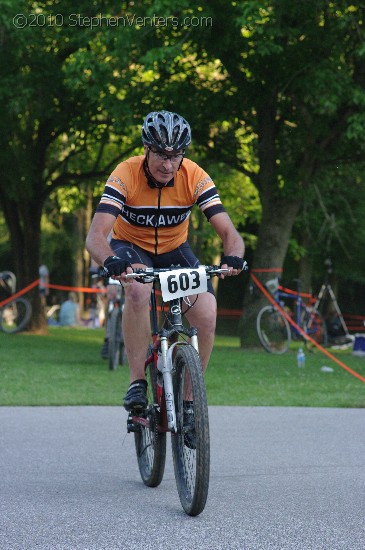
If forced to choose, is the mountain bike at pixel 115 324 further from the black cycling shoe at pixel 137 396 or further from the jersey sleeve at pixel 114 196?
the jersey sleeve at pixel 114 196

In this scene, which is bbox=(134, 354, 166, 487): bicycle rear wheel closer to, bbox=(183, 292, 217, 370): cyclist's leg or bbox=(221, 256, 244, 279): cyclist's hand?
bbox=(183, 292, 217, 370): cyclist's leg

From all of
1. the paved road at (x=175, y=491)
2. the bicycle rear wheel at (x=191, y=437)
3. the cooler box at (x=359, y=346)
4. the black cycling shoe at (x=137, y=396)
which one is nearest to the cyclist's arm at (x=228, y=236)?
the bicycle rear wheel at (x=191, y=437)

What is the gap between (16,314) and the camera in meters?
28.1

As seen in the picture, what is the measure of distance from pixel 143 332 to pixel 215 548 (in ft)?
6.62

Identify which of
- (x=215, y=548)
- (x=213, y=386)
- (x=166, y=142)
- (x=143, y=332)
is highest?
(x=166, y=142)

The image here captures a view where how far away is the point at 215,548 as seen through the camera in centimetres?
506

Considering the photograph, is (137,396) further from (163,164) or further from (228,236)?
(163,164)

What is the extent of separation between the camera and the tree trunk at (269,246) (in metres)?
22.8

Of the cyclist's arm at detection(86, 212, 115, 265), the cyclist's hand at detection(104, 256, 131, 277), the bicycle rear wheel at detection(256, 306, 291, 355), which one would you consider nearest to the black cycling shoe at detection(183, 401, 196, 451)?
the cyclist's hand at detection(104, 256, 131, 277)

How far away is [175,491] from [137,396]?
56cm

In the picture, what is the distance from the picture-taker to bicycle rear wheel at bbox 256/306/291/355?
20844 mm

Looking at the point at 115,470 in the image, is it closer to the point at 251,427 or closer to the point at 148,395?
the point at 148,395

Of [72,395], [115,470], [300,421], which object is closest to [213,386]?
[72,395]

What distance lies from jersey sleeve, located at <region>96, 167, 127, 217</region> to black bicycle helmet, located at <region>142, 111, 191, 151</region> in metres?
0.29
